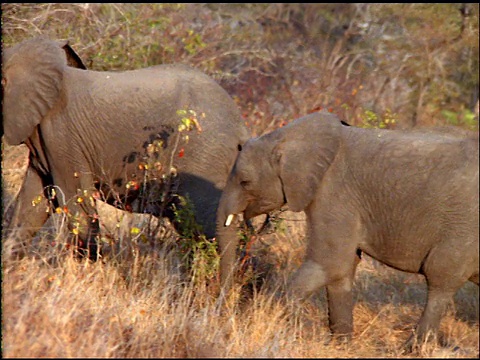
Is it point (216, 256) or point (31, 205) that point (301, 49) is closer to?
point (31, 205)

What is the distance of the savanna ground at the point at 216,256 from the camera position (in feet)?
17.1

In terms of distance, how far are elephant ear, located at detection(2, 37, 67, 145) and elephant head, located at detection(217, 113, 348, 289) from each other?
5.61 feet

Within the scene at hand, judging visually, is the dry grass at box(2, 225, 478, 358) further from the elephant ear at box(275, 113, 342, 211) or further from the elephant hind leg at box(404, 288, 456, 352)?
the elephant ear at box(275, 113, 342, 211)

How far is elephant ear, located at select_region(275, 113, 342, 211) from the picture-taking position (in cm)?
594

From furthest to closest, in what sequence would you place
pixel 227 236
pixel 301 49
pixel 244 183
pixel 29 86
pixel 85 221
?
pixel 301 49
pixel 29 86
pixel 85 221
pixel 227 236
pixel 244 183

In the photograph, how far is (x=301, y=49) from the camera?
55.8 feet

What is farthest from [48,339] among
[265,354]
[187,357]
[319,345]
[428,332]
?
[428,332]

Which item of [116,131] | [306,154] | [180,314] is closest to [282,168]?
[306,154]

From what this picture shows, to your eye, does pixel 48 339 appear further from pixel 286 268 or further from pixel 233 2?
pixel 233 2

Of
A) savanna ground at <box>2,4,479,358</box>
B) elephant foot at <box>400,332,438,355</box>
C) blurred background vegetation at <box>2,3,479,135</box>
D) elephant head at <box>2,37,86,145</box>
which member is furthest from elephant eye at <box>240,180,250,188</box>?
blurred background vegetation at <box>2,3,479,135</box>

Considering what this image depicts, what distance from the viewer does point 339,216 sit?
19.4ft

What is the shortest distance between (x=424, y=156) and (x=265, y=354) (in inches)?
59.1

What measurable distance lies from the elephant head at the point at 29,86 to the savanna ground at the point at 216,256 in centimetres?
80

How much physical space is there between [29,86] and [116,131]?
0.74m
